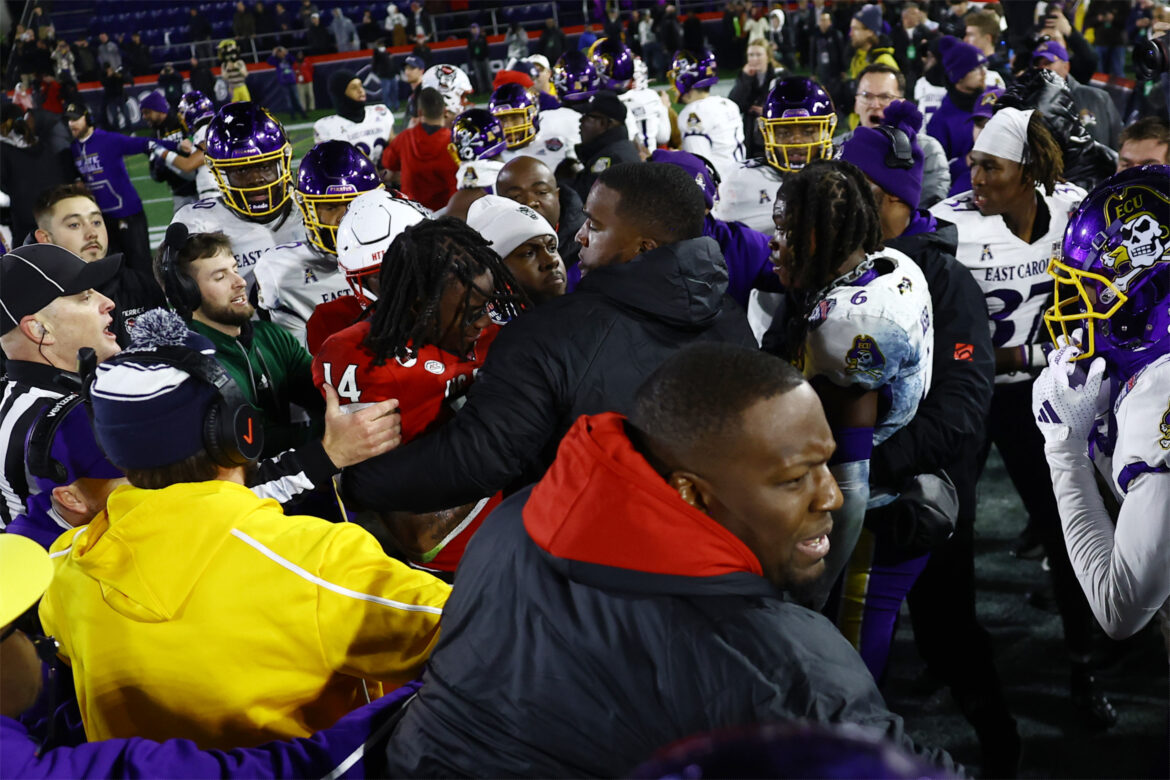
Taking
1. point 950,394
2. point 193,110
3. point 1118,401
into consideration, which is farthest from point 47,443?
point 193,110

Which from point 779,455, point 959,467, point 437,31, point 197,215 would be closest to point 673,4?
point 437,31

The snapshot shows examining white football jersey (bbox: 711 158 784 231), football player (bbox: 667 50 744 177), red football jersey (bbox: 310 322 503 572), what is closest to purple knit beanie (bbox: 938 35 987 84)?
football player (bbox: 667 50 744 177)

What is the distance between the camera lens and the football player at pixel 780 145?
16.2ft

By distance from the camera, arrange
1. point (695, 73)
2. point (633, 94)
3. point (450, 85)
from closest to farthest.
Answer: point (695, 73) < point (633, 94) < point (450, 85)

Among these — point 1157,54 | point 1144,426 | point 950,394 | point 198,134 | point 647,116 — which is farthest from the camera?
point 647,116

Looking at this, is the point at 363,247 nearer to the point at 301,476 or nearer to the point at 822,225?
the point at 301,476

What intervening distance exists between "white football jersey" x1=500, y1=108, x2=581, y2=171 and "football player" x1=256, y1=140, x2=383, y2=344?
2.64 m

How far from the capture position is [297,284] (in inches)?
161

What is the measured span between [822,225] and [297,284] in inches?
90.7

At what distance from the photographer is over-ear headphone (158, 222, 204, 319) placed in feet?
11.6

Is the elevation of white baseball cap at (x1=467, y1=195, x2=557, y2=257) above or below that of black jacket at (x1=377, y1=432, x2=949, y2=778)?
above

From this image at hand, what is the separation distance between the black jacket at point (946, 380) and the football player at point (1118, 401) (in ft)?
0.88

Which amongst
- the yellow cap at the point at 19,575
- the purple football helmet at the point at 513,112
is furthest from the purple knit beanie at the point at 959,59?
the yellow cap at the point at 19,575

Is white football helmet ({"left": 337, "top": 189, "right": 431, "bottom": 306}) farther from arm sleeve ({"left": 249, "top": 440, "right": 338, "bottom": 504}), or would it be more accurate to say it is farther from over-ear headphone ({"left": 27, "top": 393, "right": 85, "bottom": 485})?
over-ear headphone ({"left": 27, "top": 393, "right": 85, "bottom": 485})
